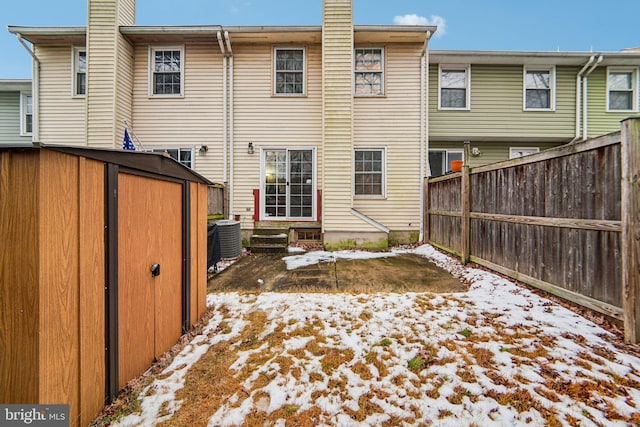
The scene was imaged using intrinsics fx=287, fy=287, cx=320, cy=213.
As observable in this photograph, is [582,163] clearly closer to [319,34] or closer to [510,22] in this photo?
[319,34]

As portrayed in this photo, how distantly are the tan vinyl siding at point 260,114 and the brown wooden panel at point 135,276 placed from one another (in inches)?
230

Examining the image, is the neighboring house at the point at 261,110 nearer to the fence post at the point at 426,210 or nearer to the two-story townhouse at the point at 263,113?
the two-story townhouse at the point at 263,113

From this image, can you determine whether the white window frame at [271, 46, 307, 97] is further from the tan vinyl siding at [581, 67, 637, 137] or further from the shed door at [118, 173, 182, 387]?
the tan vinyl siding at [581, 67, 637, 137]

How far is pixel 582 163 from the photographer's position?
3182 mm

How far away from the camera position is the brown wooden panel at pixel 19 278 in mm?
1543


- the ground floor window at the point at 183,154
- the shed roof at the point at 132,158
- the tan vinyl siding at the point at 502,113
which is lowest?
the shed roof at the point at 132,158

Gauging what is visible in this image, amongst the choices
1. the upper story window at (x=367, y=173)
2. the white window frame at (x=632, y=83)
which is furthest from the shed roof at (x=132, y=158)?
the white window frame at (x=632, y=83)

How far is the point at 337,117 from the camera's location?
7.71 meters

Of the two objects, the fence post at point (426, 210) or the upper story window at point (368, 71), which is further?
the upper story window at point (368, 71)

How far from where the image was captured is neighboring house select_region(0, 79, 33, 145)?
408 inches

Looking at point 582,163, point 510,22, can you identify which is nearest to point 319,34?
point 582,163

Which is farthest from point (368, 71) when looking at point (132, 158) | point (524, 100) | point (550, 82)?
point (132, 158)

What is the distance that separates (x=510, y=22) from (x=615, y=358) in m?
34.9

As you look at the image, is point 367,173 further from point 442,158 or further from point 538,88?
point 538,88
